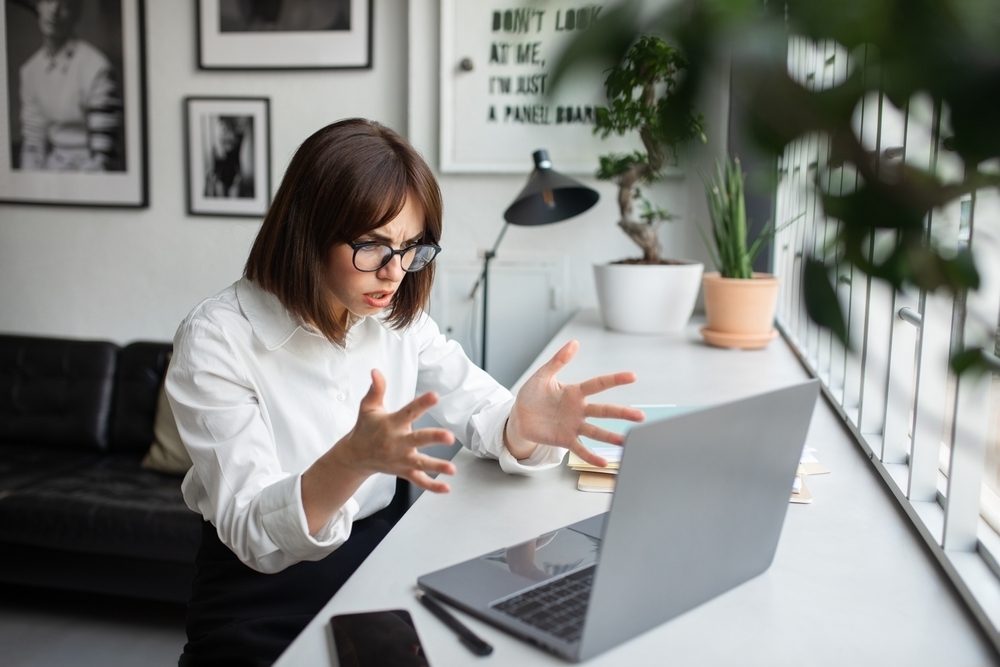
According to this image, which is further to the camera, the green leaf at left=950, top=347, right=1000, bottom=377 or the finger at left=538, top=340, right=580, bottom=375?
the finger at left=538, top=340, right=580, bottom=375

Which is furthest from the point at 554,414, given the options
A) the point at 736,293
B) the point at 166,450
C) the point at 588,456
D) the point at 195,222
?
the point at 195,222

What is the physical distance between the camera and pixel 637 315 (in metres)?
2.44

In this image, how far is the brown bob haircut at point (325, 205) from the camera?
1.17 metres

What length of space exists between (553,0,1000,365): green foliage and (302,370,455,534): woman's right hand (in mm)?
568

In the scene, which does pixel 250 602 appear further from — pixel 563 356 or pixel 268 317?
pixel 563 356

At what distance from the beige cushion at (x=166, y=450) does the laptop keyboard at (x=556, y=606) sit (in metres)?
2.16

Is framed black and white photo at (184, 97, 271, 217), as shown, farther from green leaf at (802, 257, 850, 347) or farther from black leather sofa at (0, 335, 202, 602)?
green leaf at (802, 257, 850, 347)

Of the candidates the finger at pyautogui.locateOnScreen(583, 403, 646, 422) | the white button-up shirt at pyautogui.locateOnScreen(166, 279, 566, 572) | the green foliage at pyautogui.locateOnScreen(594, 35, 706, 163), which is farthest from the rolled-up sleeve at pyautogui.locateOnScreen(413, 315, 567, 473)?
the green foliage at pyautogui.locateOnScreen(594, 35, 706, 163)

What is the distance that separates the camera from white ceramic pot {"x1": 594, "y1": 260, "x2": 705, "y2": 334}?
2.41 m

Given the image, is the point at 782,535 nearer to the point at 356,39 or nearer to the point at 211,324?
the point at 211,324

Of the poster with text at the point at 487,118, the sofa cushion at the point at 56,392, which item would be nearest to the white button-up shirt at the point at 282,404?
the poster with text at the point at 487,118

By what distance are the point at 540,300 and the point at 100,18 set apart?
1979 mm

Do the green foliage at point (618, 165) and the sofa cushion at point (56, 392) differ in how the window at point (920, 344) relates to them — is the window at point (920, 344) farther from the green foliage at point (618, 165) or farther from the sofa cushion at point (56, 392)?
the sofa cushion at point (56, 392)

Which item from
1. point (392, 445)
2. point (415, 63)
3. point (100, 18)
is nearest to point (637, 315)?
point (415, 63)
